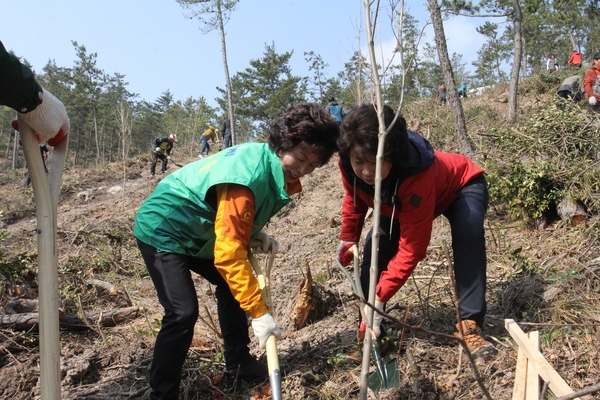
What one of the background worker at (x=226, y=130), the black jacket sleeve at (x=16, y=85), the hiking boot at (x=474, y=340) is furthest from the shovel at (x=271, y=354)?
the background worker at (x=226, y=130)

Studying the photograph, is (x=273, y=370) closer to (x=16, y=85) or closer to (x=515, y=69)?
(x=16, y=85)

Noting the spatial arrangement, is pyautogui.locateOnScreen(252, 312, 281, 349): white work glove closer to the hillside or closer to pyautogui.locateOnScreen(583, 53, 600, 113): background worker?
the hillside

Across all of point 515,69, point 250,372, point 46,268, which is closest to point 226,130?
point 515,69

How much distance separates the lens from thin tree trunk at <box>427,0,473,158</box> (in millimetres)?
7314

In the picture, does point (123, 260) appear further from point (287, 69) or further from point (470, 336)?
point (287, 69)

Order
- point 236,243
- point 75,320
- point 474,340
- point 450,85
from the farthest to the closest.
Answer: point 450,85
point 75,320
point 474,340
point 236,243

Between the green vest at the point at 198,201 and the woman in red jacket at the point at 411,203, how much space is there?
36cm

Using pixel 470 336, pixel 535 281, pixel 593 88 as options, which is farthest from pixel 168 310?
pixel 593 88

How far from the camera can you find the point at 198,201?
82.2 inches

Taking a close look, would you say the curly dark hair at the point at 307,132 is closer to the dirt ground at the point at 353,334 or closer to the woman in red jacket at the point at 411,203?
the woman in red jacket at the point at 411,203

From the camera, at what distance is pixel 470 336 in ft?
7.71

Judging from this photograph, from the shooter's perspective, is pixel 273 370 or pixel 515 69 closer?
pixel 273 370

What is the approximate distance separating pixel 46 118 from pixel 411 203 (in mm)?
1544

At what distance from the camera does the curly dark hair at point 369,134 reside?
187cm
